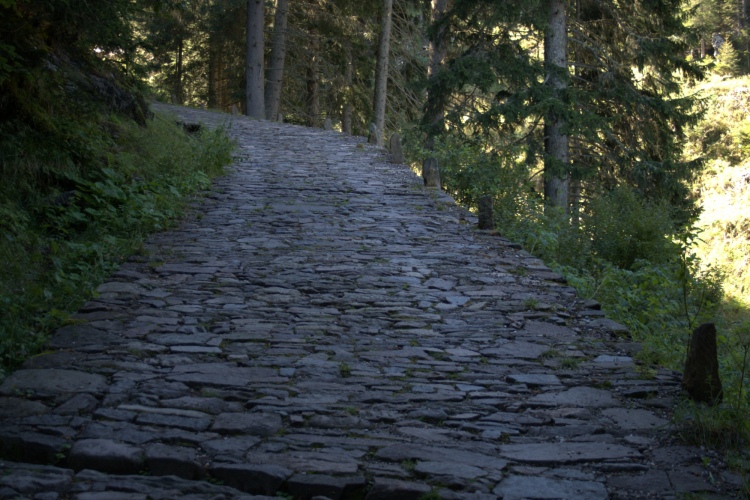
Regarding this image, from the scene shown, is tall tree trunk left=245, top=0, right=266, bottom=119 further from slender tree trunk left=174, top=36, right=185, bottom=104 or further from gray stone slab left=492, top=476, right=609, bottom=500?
gray stone slab left=492, top=476, right=609, bottom=500

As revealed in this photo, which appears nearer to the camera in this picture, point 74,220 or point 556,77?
point 74,220

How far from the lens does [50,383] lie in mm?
4727

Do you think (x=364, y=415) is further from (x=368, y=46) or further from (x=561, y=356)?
(x=368, y=46)

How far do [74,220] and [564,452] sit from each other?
20.2 ft

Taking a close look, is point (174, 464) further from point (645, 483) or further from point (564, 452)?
point (645, 483)

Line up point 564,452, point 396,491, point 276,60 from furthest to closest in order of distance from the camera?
point 276,60, point 564,452, point 396,491

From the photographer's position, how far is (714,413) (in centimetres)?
442

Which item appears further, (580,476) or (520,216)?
(520,216)

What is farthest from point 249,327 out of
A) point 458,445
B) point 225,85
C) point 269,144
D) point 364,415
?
point 225,85

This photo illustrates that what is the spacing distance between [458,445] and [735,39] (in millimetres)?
42880

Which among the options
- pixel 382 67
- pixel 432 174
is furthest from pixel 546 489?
pixel 382 67

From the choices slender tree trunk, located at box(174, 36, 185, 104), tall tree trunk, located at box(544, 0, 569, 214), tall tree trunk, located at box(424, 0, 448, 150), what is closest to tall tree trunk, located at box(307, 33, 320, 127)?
slender tree trunk, located at box(174, 36, 185, 104)

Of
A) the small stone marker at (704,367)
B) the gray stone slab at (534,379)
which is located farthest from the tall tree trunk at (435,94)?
the small stone marker at (704,367)

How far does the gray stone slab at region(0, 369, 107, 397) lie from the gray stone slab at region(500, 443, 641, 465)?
8.43 ft
